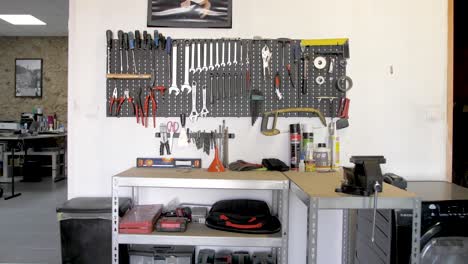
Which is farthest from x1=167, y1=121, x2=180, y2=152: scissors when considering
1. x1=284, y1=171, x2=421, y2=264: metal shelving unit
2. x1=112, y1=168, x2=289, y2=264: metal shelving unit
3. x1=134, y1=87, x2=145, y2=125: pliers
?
x1=284, y1=171, x2=421, y2=264: metal shelving unit

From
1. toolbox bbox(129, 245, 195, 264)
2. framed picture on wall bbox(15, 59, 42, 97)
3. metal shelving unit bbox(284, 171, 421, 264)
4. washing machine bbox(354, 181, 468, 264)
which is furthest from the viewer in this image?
framed picture on wall bbox(15, 59, 42, 97)

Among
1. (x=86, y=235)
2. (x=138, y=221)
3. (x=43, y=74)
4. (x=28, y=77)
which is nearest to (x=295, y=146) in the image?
(x=138, y=221)

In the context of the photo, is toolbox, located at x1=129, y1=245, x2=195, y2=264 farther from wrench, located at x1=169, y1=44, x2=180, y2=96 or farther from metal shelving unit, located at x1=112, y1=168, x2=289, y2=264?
wrench, located at x1=169, y1=44, x2=180, y2=96

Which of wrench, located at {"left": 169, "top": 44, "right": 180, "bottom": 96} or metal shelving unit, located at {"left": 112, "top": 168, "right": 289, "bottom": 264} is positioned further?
wrench, located at {"left": 169, "top": 44, "right": 180, "bottom": 96}

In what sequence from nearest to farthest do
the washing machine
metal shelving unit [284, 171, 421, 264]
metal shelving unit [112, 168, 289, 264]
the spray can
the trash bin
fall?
1. metal shelving unit [284, 171, 421, 264]
2. the washing machine
3. metal shelving unit [112, 168, 289, 264]
4. the trash bin
5. the spray can

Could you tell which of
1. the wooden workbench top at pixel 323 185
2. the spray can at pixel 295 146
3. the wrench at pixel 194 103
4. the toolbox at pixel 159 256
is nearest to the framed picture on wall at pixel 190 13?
the wrench at pixel 194 103

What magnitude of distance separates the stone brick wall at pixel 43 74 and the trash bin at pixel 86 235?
213 inches

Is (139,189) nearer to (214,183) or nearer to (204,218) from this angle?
(204,218)

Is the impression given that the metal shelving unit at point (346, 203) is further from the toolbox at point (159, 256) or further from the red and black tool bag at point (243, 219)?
the toolbox at point (159, 256)

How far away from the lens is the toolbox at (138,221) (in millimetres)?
1749

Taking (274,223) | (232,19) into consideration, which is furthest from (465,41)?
(274,223)

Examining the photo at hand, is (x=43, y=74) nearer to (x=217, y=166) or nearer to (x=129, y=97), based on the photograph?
(x=129, y=97)

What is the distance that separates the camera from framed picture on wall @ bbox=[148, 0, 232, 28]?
2.21 metres

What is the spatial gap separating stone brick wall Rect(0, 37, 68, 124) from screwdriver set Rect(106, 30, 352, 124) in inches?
201
